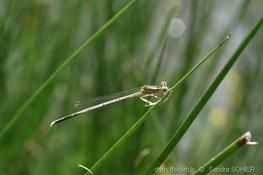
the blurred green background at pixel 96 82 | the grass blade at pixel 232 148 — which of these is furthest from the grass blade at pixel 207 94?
the blurred green background at pixel 96 82

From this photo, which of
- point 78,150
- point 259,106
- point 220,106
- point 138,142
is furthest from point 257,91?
point 220,106

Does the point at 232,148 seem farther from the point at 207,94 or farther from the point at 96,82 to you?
the point at 96,82

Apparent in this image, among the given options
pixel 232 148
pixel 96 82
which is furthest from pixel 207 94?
pixel 96 82

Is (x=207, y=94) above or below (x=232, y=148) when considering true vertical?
above

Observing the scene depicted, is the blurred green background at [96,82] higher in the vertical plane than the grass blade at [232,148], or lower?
higher

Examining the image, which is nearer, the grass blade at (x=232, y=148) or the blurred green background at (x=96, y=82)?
the grass blade at (x=232, y=148)

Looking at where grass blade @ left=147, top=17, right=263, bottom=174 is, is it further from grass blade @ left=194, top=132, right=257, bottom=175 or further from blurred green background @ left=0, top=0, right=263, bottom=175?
blurred green background @ left=0, top=0, right=263, bottom=175

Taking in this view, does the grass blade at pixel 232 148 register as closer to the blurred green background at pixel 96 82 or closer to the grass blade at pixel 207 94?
the grass blade at pixel 207 94

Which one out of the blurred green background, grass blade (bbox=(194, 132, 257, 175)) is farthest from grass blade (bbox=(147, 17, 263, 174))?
the blurred green background
